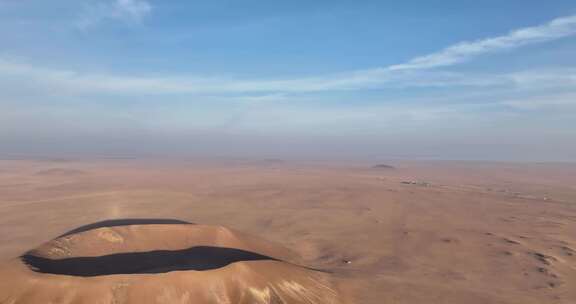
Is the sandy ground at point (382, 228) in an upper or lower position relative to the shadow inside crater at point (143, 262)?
lower

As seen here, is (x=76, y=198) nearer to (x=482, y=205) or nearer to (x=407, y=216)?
(x=407, y=216)

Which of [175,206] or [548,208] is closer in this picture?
[175,206]

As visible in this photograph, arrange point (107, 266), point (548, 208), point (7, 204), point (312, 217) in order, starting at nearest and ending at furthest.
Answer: point (107, 266)
point (312, 217)
point (7, 204)
point (548, 208)

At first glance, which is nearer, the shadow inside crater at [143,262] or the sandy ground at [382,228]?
the shadow inside crater at [143,262]

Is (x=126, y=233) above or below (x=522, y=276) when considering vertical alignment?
above

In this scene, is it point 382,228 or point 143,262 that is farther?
point 382,228

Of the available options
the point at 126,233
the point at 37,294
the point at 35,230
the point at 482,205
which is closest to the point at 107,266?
the point at 126,233
